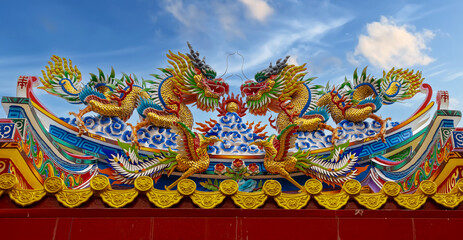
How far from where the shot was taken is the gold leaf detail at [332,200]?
3.74m

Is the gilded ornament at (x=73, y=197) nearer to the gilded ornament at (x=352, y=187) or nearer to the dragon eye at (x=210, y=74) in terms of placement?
the gilded ornament at (x=352, y=187)

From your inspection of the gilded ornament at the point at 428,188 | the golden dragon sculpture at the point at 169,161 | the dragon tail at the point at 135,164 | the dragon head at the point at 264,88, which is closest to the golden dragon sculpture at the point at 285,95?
the dragon head at the point at 264,88

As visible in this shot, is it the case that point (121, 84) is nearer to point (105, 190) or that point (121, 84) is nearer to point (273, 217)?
Result: point (105, 190)

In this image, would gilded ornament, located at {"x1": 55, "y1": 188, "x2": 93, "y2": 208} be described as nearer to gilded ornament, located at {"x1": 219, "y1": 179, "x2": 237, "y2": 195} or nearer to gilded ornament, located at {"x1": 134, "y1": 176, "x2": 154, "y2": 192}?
gilded ornament, located at {"x1": 134, "y1": 176, "x2": 154, "y2": 192}

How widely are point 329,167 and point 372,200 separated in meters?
4.23

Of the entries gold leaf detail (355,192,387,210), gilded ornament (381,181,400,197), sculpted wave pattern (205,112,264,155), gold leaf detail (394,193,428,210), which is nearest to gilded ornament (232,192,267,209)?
gold leaf detail (355,192,387,210)

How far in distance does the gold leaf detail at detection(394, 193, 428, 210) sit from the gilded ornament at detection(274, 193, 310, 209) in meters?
0.79

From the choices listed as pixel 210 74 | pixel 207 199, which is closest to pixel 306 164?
pixel 210 74


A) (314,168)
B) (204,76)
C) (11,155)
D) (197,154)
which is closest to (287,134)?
(314,168)

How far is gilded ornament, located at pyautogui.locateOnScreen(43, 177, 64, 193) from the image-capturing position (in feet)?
12.1

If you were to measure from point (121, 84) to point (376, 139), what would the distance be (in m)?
5.27

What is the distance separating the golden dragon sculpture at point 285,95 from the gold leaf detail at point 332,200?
494 centimetres

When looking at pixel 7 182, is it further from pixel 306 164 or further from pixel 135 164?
pixel 306 164

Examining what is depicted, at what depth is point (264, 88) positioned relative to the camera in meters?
9.13
